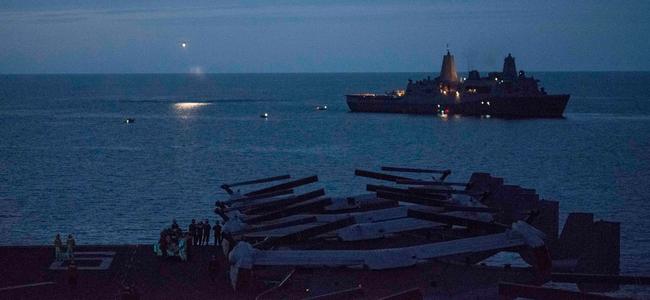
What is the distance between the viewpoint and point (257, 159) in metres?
81.1

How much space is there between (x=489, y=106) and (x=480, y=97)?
7.78ft

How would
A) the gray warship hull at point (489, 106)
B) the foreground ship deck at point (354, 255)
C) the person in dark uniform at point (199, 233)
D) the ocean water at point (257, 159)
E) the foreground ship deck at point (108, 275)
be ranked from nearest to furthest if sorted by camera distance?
the foreground ship deck at point (354, 255)
the foreground ship deck at point (108, 275)
the person in dark uniform at point (199, 233)
the ocean water at point (257, 159)
the gray warship hull at point (489, 106)

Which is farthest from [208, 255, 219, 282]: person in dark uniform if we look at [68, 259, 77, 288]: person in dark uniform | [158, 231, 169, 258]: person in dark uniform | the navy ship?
the navy ship

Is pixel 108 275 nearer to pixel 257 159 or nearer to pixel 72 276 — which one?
pixel 72 276

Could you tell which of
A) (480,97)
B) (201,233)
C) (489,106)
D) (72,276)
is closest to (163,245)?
(72,276)

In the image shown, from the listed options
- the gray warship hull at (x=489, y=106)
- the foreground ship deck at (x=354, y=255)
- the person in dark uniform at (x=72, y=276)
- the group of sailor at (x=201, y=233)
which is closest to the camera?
the foreground ship deck at (x=354, y=255)

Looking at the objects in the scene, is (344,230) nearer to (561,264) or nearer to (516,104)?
(561,264)

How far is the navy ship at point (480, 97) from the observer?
129 m

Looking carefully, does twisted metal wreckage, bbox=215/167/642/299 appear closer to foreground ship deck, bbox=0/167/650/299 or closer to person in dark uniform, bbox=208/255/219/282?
foreground ship deck, bbox=0/167/650/299

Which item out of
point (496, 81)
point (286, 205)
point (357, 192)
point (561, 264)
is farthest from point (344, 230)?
point (496, 81)

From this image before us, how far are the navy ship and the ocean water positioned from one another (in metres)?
2.75

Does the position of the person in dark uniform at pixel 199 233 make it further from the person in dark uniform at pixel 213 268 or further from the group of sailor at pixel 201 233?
the person in dark uniform at pixel 213 268

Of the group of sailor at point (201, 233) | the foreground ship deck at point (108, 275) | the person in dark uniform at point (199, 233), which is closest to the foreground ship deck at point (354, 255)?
the foreground ship deck at point (108, 275)

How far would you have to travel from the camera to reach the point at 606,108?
170m
